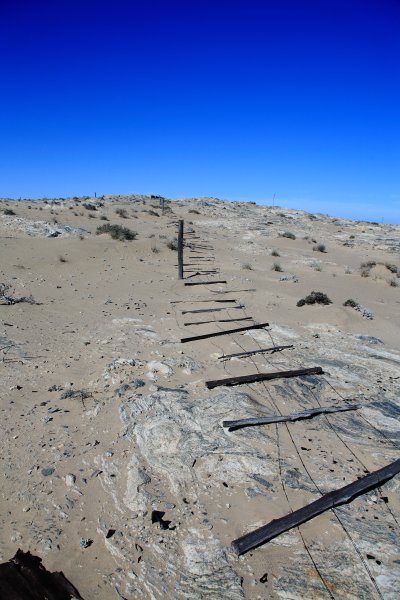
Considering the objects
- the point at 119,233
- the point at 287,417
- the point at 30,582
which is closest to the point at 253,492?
the point at 287,417

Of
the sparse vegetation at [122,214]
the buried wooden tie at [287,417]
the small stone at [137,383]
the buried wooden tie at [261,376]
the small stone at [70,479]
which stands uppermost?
the sparse vegetation at [122,214]

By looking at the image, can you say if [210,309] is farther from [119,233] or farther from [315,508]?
[119,233]

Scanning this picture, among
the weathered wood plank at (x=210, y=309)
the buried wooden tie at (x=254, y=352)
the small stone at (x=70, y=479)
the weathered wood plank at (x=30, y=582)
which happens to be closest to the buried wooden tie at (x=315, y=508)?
the weathered wood plank at (x=30, y=582)

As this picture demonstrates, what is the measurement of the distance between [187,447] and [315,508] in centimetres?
174

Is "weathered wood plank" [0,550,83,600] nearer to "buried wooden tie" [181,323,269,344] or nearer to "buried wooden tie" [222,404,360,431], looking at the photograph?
"buried wooden tie" [222,404,360,431]

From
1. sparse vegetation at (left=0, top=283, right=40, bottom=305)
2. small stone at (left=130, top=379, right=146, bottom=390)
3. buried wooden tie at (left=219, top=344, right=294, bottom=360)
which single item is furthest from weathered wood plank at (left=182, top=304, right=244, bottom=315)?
small stone at (left=130, top=379, right=146, bottom=390)

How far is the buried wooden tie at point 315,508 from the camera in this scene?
12.5 feet

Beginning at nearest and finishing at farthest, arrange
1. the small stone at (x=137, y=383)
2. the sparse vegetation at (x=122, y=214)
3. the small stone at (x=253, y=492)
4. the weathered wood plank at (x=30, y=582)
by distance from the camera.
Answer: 1. the weathered wood plank at (x=30, y=582)
2. the small stone at (x=253, y=492)
3. the small stone at (x=137, y=383)
4. the sparse vegetation at (x=122, y=214)

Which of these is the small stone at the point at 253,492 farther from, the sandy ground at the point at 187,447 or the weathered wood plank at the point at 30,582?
the weathered wood plank at the point at 30,582

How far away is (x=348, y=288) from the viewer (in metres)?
18.0

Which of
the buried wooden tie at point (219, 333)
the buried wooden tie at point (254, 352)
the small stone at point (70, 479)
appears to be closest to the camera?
the small stone at point (70, 479)

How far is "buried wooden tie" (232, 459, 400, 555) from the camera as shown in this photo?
12.5 feet

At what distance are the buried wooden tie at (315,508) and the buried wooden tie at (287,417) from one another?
4.41ft

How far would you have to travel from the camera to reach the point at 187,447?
17.0 ft
